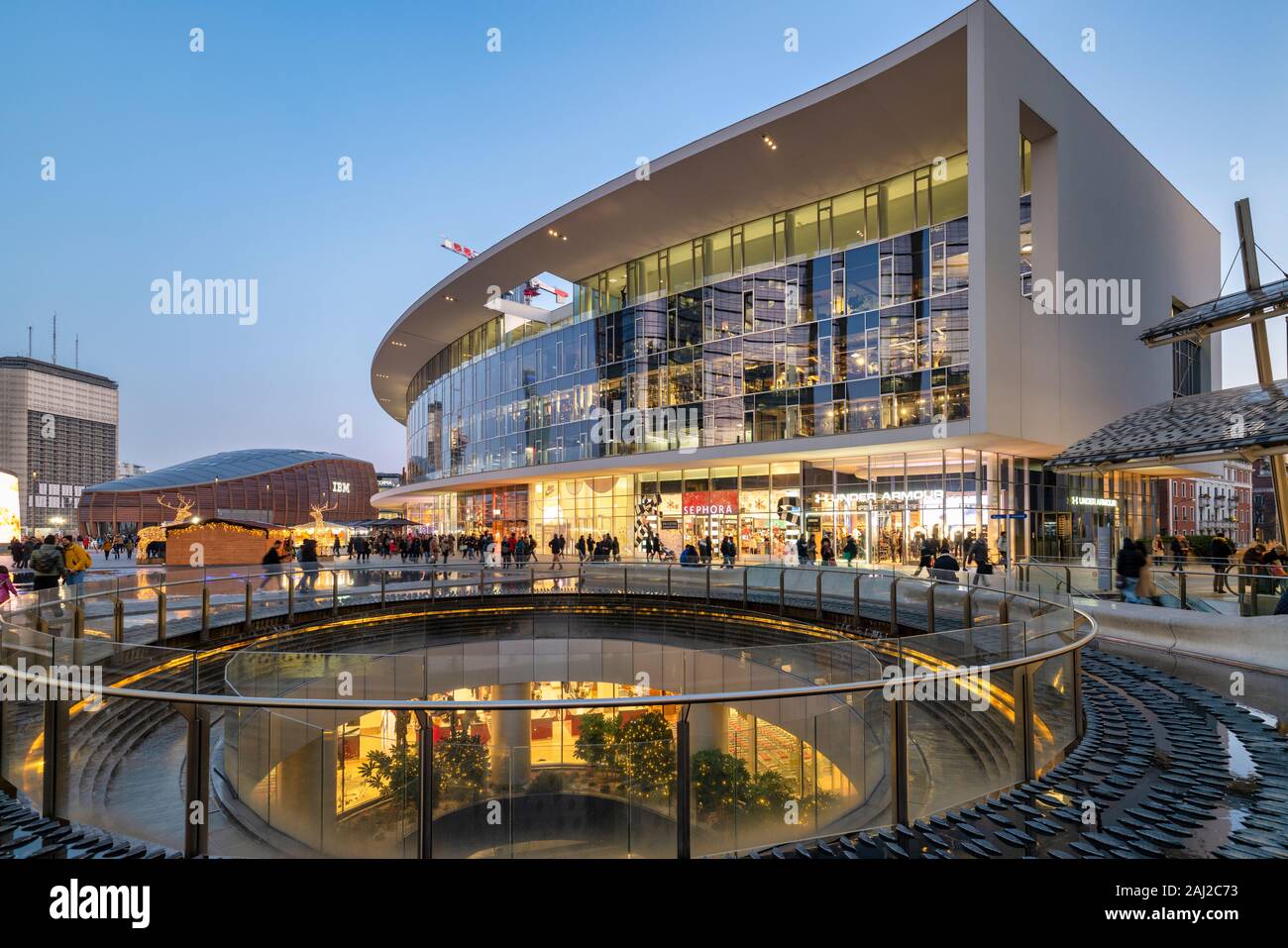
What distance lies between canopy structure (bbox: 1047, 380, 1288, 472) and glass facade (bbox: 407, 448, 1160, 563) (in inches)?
412

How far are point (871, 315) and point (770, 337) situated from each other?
4743 mm

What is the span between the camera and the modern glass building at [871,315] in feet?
78.3

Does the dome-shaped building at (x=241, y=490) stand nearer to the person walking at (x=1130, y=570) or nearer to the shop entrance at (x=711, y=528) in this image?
the shop entrance at (x=711, y=528)

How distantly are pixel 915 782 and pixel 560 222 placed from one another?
107 ft

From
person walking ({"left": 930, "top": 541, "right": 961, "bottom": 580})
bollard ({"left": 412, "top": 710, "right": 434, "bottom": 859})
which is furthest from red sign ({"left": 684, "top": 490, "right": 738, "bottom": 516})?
bollard ({"left": 412, "top": 710, "right": 434, "bottom": 859})

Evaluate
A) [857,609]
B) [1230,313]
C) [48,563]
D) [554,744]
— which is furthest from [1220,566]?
[48,563]

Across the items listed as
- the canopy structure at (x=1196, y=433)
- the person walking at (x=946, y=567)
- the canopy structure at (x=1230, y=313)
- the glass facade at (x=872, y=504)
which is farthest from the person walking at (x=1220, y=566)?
the glass facade at (x=872, y=504)

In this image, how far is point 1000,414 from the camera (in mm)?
23234

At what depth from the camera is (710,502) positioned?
34219mm

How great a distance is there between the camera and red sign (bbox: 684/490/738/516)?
33431 millimetres

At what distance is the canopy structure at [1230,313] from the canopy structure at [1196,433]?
57.1 inches

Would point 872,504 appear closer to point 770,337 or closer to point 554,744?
point 770,337
